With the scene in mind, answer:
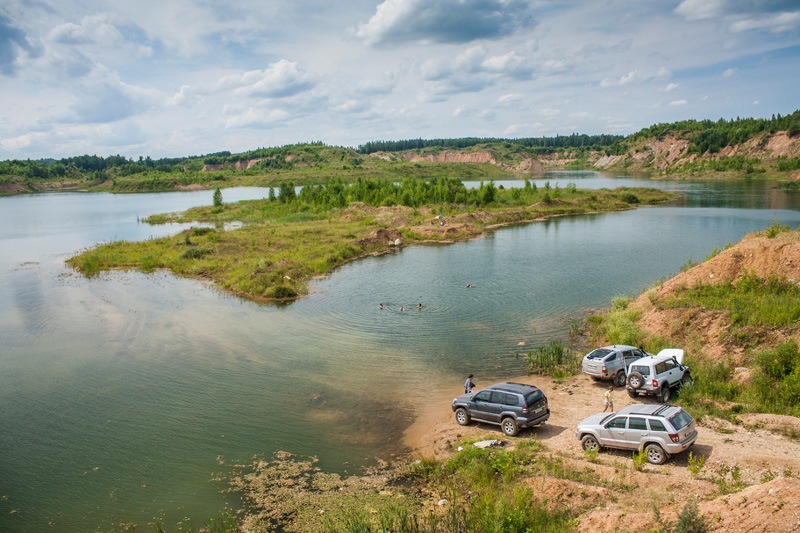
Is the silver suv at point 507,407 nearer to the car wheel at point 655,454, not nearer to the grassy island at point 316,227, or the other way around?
the car wheel at point 655,454

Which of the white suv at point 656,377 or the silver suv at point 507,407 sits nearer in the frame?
the silver suv at point 507,407

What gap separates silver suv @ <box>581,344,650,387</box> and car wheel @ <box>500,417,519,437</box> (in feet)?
23.7

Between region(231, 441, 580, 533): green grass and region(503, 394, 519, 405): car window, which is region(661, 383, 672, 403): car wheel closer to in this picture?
region(503, 394, 519, 405): car window

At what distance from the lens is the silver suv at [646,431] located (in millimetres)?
18203

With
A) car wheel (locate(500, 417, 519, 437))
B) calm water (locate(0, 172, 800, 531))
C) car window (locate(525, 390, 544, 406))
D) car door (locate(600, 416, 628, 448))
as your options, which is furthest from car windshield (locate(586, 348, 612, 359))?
car door (locate(600, 416, 628, 448))

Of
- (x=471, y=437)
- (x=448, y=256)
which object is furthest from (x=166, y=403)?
(x=448, y=256)

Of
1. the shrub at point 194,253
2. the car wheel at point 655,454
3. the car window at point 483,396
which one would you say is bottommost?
the car wheel at point 655,454

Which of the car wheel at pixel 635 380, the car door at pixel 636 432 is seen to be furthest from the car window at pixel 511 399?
the car wheel at pixel 635 380

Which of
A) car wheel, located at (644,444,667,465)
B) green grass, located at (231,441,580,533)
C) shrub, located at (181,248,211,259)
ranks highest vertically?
shrub, located at (181,248,211,259)

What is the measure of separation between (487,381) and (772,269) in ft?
60.7

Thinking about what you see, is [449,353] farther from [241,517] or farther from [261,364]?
[241,517]

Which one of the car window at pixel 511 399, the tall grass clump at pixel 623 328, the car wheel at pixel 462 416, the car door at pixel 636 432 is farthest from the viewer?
the tall grass clump at pixel 623 328

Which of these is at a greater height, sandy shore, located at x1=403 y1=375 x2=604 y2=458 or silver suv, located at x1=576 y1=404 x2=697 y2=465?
silver suv, located at x1=576 y1=404 x2=697 y2=465

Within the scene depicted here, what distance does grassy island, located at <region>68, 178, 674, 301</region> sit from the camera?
194ft
